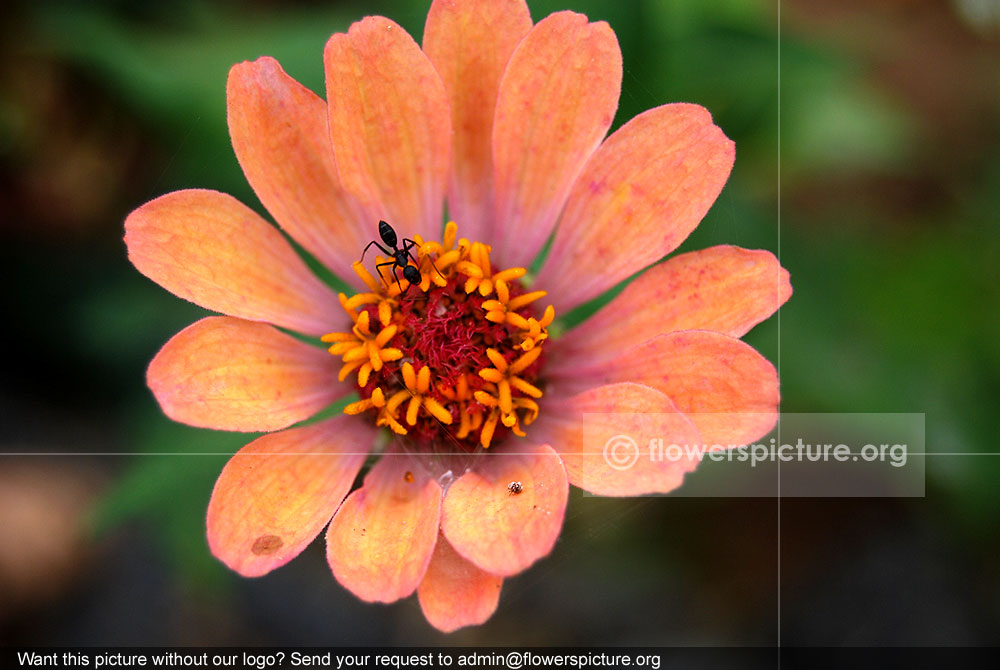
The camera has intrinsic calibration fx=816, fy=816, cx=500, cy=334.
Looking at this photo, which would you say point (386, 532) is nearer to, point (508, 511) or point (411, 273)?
point (508, 511)

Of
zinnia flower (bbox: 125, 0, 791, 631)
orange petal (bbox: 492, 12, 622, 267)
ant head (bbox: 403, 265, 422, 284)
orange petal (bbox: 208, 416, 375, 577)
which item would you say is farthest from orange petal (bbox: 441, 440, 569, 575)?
orange petal (bbox: 492, 12, 622, 267)

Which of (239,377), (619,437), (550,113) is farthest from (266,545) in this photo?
(550,113)

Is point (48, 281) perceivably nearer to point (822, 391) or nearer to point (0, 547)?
point (0, 547)

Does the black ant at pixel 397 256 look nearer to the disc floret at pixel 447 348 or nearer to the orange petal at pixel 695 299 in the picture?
the disc floret at pixel 447 348

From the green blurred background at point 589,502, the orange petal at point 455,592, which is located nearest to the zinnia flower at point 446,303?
the orange petal at point 455,592

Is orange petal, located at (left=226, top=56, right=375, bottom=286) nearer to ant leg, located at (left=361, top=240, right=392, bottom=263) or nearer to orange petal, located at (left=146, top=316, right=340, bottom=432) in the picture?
ant leg, located at (left=361, top=240, right=392, bottom=263)

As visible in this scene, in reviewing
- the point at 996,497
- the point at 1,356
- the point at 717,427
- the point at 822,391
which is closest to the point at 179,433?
the point at 1,356

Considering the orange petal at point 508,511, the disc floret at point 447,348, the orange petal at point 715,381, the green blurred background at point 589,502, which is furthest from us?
the green blurred background at point 589,502
